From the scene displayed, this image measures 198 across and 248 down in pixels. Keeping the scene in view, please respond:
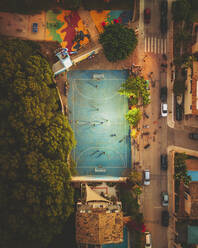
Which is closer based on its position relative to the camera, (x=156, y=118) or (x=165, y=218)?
(x=165, y=218)

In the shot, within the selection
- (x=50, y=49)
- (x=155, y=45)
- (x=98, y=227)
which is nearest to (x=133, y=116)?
(x=155, y=45)

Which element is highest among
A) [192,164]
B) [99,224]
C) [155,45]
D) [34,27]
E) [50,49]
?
[34,27]

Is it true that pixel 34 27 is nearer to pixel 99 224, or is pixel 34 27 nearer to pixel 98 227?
pixel 99 224

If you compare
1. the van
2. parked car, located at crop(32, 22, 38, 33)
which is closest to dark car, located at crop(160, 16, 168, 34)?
parked car, located at crop(32, 22, 38, 33)

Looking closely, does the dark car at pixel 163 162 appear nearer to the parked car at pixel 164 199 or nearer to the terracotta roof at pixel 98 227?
the parked car at pixel 164 199

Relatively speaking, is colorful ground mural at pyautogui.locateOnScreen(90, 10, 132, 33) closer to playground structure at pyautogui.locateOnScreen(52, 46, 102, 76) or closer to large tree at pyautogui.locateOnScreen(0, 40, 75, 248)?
playground structure at pyautogui.locateOnScreen(52, 46, 102, 76)
